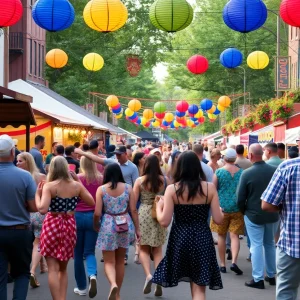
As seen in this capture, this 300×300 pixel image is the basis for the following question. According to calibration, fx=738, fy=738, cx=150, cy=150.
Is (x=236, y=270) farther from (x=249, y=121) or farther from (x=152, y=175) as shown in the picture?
(x=249, y=121)

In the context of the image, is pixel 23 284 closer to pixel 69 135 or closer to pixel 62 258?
pixel 62 258

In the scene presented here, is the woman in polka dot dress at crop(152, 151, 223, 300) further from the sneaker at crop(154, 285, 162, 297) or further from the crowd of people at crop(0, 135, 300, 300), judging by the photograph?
the sneaker at crop(154, 285, 162, 297)

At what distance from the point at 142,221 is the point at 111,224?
3.74 feet

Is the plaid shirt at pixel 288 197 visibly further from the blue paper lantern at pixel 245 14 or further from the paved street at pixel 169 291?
the blue paper lantern at pixel 245 14

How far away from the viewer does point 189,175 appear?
6.70 metres

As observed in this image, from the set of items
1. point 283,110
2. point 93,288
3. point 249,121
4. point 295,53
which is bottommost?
point 93,288

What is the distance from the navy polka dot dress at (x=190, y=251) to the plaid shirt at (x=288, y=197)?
4.16 ft

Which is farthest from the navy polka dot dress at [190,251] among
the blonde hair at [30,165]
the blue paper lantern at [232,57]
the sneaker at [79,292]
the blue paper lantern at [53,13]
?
the blue paper lantern at [232,57]

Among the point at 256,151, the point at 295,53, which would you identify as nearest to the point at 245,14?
the point at 256,151

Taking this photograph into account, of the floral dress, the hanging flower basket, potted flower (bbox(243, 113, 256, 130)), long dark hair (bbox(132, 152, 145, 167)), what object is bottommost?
the floral dress

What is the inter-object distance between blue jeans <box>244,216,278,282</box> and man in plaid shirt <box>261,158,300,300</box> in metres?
4.06

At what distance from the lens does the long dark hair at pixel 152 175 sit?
9.27 m

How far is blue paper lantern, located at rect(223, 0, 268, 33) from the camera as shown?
591 inches

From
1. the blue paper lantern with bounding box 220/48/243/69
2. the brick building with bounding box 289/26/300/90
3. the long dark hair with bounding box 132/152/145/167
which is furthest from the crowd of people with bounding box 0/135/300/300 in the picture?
the brick building with bounding box 289/26/300/90
